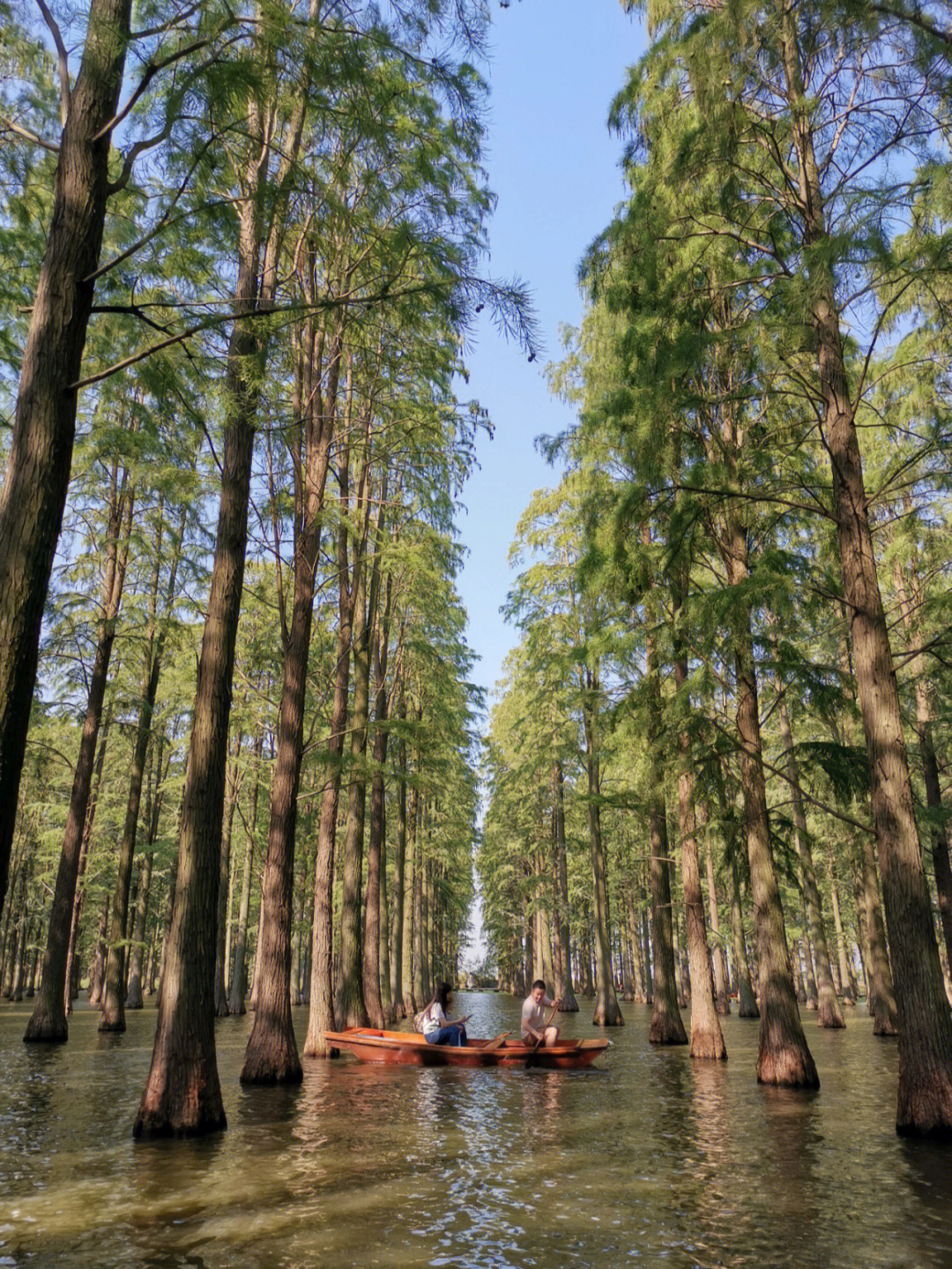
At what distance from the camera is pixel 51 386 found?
5387 millimetres

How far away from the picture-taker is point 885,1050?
18.2 metres

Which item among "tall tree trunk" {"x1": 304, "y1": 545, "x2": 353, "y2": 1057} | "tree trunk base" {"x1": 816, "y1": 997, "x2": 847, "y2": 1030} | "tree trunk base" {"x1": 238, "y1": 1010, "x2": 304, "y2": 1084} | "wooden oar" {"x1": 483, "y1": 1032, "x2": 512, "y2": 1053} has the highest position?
"tall tree trunk" {"x1": 304, "y1": 545, "x2": 353, "y2": 1057}

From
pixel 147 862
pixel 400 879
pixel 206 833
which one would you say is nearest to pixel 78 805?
pixel 400 879

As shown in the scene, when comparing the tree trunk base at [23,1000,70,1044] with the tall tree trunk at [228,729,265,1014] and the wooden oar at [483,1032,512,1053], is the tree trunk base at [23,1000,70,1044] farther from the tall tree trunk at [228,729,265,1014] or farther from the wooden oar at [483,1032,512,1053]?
the wooden oar at [483,1032,512,1053]

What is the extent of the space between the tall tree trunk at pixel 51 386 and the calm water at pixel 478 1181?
2.71 meters

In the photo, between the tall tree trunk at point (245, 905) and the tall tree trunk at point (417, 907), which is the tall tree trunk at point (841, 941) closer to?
the tall tree trunk at point (417, 907)

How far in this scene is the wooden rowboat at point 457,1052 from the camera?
1492 centimetres

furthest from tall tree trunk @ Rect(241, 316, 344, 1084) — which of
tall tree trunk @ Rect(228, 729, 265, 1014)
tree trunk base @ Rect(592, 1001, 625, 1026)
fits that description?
tree trunk base @ Rect(592, 1001, 625, 1026)

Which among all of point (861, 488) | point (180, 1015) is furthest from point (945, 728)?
point (180, 1015)

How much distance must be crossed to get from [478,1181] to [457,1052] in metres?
9.04

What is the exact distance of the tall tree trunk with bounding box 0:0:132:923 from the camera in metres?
4.92

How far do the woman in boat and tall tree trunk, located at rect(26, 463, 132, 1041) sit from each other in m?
8.42

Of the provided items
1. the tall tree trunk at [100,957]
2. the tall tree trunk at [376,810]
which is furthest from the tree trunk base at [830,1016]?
the tall tree trunk at [100,957]

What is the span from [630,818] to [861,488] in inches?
1052
